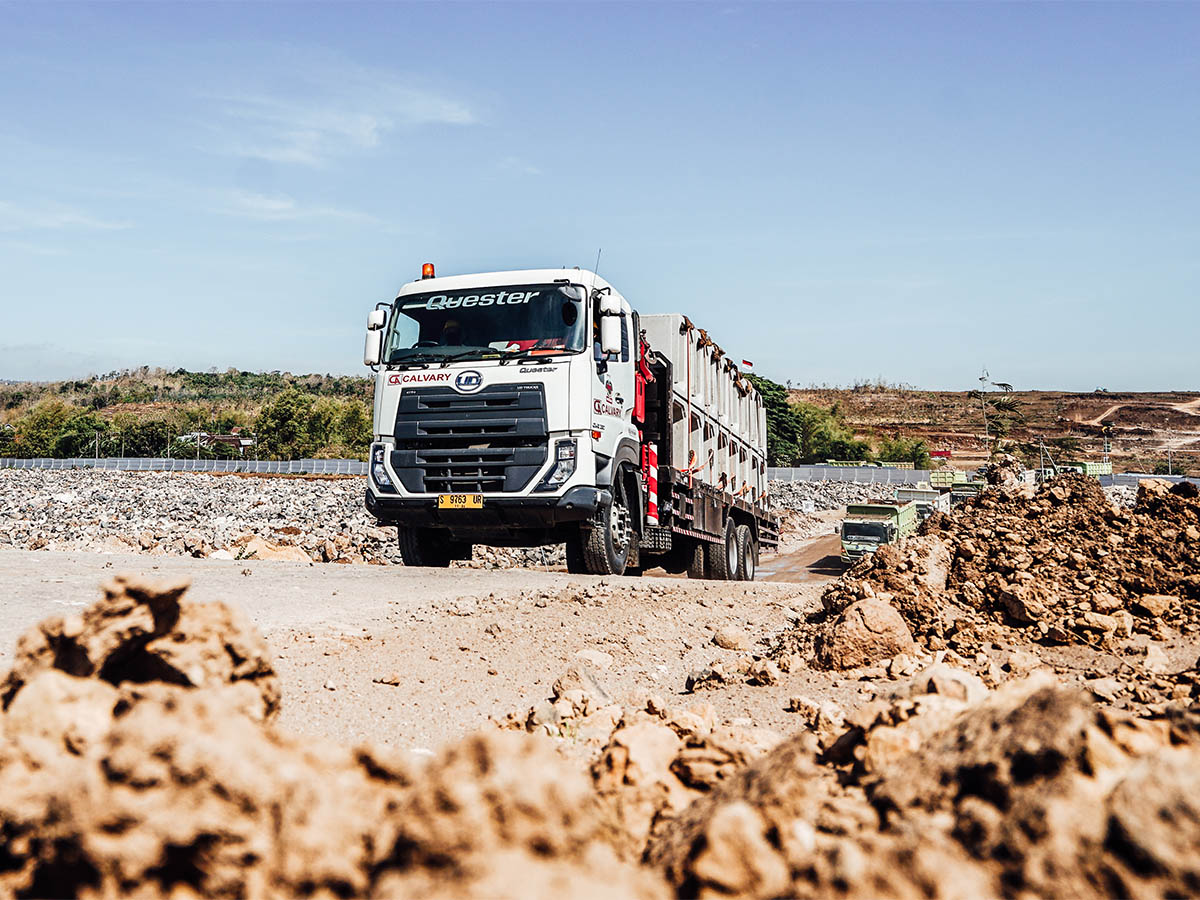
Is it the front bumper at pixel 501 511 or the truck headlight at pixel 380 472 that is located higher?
the truck headlight at pixel 380 472

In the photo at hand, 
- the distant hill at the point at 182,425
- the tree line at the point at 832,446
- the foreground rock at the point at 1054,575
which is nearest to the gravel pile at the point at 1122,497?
the foreground rock at the point at 1054,575

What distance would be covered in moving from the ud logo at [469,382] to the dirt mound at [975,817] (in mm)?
7762

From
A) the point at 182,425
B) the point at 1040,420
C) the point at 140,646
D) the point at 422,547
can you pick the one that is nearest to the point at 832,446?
the point at 1040,420

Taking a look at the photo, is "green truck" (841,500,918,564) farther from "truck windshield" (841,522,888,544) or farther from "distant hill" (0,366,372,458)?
"distant hill" (0,366,372,458)

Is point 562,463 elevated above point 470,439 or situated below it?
below

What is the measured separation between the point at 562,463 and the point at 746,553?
26.2 feet

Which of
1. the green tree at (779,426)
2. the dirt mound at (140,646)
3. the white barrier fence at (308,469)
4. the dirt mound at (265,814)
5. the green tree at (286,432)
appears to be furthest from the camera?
the green tree at (286,432)

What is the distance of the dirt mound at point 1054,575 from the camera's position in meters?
6.98

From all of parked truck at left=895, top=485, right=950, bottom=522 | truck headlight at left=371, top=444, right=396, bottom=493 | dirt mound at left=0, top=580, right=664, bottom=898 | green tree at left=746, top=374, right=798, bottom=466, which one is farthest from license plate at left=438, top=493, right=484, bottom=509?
green tree at left=746, top=374, right=798, bottom=466

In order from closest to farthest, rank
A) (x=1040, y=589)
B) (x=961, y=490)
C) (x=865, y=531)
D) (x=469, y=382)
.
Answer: (x=1040, y=589) < (x=469, y=382) < (x=865, y=531) < (x=961, y=490)

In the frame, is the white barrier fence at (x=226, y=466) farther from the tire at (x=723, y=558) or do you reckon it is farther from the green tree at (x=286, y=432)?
the tire at (x=723, y=558)

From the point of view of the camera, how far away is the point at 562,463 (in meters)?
10.2

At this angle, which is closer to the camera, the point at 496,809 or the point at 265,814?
the point at 496,809

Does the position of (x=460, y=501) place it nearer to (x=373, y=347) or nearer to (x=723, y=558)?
(x=373, y=347)
